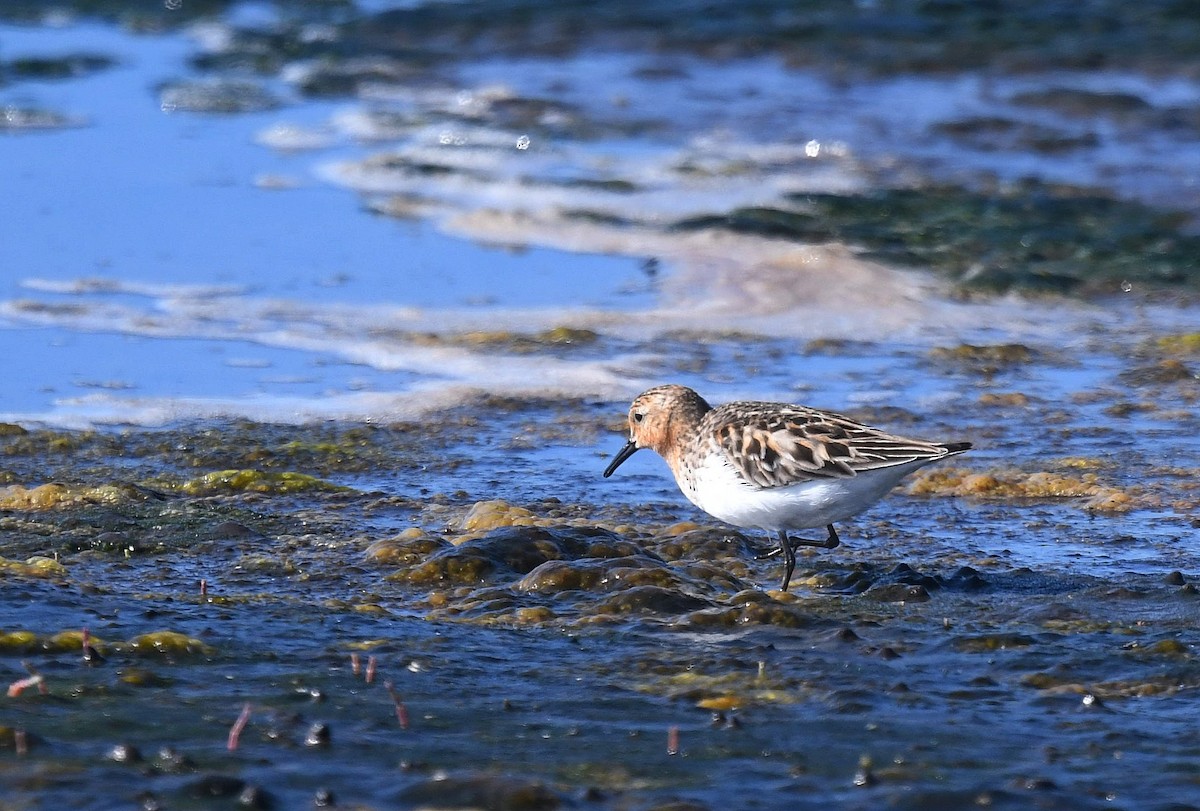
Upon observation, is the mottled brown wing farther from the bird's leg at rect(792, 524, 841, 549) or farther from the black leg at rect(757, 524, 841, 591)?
the bird's leg at rect(792, 524, 841, 549)

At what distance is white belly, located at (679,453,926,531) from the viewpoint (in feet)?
22.1

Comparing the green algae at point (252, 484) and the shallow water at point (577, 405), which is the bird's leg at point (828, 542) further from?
the green algae at point (252, 484)

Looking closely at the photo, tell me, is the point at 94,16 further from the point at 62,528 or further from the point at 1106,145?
the point at 62,528

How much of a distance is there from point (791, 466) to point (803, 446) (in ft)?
0.35

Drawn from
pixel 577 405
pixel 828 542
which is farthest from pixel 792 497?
pixel 577 405

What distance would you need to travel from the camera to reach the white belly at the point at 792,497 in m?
6.74

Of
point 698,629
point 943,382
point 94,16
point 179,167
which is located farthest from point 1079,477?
point 94,16

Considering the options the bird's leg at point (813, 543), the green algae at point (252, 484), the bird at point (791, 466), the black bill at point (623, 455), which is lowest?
the bird's leg at point (813, 543)

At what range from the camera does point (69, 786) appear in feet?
14.6

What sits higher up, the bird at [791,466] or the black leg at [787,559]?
the bird at [791,466]

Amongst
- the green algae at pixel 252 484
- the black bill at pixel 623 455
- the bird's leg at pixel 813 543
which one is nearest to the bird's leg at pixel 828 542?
the bird's leg at pixel 813 543

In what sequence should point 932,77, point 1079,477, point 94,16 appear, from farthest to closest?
point 94,16
point 932,77
point 1079,477

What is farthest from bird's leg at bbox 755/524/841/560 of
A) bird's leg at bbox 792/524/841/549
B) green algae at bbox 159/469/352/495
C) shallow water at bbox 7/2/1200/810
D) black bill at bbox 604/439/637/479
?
green algae at bbox 159/469/352/495

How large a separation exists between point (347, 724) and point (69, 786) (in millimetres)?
804
